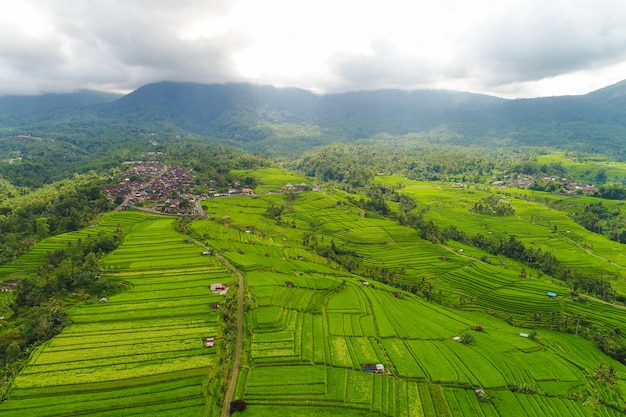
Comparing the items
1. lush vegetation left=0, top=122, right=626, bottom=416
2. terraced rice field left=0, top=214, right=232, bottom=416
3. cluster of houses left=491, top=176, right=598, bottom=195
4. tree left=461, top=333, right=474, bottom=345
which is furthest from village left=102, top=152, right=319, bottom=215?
cluster of houses left=491, top=176, right=598, bottom=195

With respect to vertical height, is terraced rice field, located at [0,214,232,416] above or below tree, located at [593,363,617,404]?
above

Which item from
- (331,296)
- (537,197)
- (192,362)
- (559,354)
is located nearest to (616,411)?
(559,354)

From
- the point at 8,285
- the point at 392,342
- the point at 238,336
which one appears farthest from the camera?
the point at 8,285

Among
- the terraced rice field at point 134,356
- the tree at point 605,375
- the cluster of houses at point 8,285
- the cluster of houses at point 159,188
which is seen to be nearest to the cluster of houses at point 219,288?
the terraced rice field at point 134,356

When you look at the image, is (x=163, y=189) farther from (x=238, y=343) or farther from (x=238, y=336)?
(x=238, y=343)

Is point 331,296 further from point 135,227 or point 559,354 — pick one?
point 135,227

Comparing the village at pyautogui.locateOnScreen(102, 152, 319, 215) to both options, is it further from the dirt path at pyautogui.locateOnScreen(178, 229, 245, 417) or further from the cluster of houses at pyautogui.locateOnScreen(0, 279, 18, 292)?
the cluster of houses at pyautogui.locateOnScreen(0, 279, 18, 292)

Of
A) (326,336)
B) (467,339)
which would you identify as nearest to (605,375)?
(467,339)

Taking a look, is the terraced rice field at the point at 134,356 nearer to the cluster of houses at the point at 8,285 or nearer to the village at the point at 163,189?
the cluster of houses at the point at 8,285
